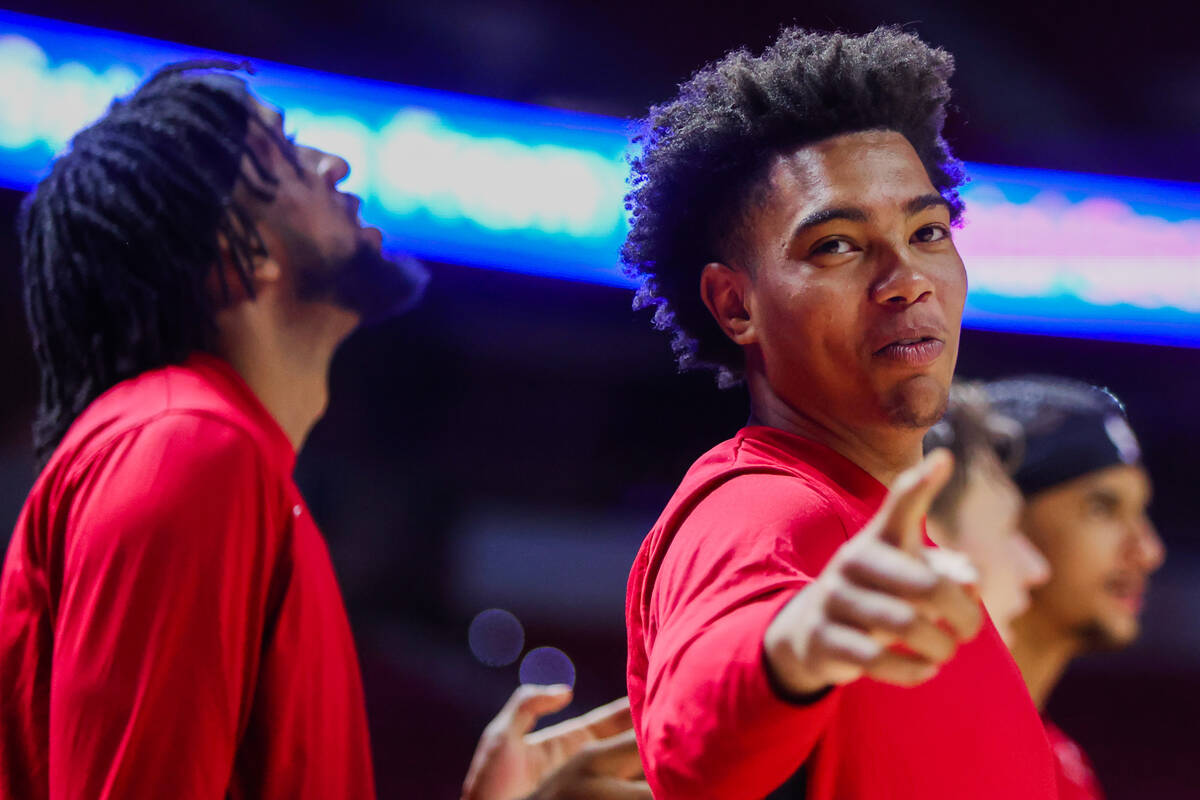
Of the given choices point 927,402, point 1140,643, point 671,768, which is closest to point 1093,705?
point 1140,643

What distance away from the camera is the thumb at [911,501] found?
0.68 m

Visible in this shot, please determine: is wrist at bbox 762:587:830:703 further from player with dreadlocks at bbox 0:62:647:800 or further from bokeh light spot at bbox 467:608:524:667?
bokeh light spot at bbox 467:608:524:667

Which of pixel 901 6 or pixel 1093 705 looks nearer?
pixel 901 6

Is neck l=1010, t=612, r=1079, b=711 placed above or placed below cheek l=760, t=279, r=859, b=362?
Result: below

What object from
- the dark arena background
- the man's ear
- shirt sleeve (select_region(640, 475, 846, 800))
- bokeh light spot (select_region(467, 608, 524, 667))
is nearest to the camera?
shirt sleeve (select_region(640, 475, 846, 800))

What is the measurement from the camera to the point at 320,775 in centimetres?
134

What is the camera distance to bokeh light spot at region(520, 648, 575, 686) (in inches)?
123

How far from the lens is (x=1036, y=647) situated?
2119 mm

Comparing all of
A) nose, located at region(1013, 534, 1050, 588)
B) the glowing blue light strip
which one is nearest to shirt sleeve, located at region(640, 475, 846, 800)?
A: nose, located at region(1013, 534, 1050, 588)

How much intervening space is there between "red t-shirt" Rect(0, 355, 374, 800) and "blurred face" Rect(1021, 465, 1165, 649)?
136 cm

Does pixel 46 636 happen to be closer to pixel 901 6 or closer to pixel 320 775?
pixel 320 775

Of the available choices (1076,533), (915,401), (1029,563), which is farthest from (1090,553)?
(915,401)

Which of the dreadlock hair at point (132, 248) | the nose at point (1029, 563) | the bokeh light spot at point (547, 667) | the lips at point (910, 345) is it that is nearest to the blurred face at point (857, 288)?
the lips at point (910, 345)

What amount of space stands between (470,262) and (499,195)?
186mm
